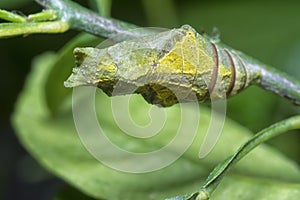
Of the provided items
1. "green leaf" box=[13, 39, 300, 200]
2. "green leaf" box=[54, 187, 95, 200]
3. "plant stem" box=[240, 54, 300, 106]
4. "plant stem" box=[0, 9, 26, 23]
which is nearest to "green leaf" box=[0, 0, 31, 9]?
"green leaf" box=[13, 39, 300, 200]

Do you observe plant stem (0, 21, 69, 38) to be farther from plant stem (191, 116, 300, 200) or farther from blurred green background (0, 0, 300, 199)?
blurred green background (0, 0, 300, 199)

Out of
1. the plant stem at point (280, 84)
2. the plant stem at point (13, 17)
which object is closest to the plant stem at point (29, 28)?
the plant stem at point (13, 17)

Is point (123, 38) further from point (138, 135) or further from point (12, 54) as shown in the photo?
point (12, 54)

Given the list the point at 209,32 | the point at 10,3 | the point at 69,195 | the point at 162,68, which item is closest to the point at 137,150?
the point at 69,195

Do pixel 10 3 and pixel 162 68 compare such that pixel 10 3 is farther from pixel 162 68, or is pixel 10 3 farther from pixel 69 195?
pixel 162 68

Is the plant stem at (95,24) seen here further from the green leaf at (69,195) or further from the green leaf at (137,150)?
the green leaf at (69,195)

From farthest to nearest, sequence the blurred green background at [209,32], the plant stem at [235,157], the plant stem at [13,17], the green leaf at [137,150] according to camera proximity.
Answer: the blurred green background at [209,32], the green leaf at [137,150], the plant stem at [13,17], the plant stem at [235,157]

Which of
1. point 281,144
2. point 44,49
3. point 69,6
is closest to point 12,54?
point 44,49
